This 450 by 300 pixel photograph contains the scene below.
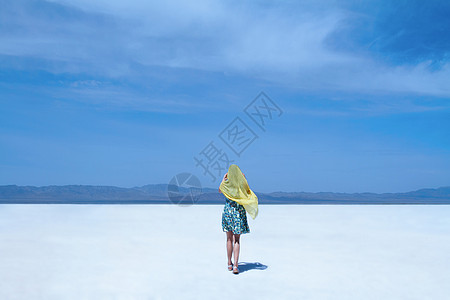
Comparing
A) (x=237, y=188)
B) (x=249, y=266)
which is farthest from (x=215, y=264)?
(x=237, y=188)

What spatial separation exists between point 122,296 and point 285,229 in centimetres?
786

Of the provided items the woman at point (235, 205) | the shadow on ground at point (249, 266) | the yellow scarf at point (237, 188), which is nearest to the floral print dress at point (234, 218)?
the woman at point (235, 205)

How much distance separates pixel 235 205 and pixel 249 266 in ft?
3.81

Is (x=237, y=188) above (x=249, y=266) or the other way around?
above

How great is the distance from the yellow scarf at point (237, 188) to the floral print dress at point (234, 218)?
0.13 metres

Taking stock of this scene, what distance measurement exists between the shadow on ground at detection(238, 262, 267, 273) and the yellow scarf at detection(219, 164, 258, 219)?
3.00 ft

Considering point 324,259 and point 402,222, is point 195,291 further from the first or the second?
point 402,222

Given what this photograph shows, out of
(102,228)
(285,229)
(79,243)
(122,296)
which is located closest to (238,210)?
(122,296)

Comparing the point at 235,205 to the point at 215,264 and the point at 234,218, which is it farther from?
the point at 215,264

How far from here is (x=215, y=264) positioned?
677 centimetres

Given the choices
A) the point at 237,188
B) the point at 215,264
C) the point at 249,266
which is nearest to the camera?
the point at 237,188

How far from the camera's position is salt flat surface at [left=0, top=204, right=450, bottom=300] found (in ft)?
17.0

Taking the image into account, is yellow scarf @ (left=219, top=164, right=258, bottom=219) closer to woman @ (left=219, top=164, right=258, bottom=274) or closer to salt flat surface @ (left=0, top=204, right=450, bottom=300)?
woman @ (left=219, top=164, right=258, bottom=274)

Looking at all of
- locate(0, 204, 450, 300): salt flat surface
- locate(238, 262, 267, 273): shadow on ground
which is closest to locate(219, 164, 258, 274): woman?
locate(238, 262, 267, 273): shadow on ground
